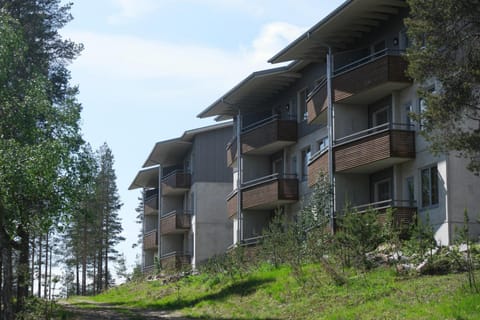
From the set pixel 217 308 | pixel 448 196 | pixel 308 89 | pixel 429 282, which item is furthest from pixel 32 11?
pixel 429 282

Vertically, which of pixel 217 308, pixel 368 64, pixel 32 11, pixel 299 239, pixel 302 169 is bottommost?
pixel 217 308

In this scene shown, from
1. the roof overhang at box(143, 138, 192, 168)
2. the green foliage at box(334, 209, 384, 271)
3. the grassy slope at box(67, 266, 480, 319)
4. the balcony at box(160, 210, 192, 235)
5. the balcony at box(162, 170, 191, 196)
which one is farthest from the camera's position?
the balcony at box(162, 170, 191, 196)

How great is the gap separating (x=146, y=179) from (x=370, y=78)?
39.5 metres

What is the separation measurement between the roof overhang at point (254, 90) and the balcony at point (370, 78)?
19.2 feet

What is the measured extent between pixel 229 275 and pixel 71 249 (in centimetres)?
4749

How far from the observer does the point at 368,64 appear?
97.9 ft

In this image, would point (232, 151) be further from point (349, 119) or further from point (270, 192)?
point (349, 119)

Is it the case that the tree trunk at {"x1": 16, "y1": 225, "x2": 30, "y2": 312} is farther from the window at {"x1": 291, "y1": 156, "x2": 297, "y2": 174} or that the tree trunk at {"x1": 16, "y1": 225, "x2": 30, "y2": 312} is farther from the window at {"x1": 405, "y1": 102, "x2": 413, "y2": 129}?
the window at {"x1": 291, "y1": 156, "x2": 297, "y2": 174}

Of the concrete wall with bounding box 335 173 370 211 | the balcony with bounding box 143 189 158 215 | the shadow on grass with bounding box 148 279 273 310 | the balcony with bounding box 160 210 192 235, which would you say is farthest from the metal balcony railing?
the balcony with bounding box 143 189 158 215

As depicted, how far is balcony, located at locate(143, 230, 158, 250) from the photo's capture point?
61.8 meters

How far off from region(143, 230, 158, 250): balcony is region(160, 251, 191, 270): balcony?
5.98m

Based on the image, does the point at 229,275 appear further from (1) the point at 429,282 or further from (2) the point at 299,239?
(1) the point at 429,282

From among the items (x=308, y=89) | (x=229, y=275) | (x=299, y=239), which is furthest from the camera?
(x=308, y=89)

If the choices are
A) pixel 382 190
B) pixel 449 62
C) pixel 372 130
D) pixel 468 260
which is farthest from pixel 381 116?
pixel 468 260
